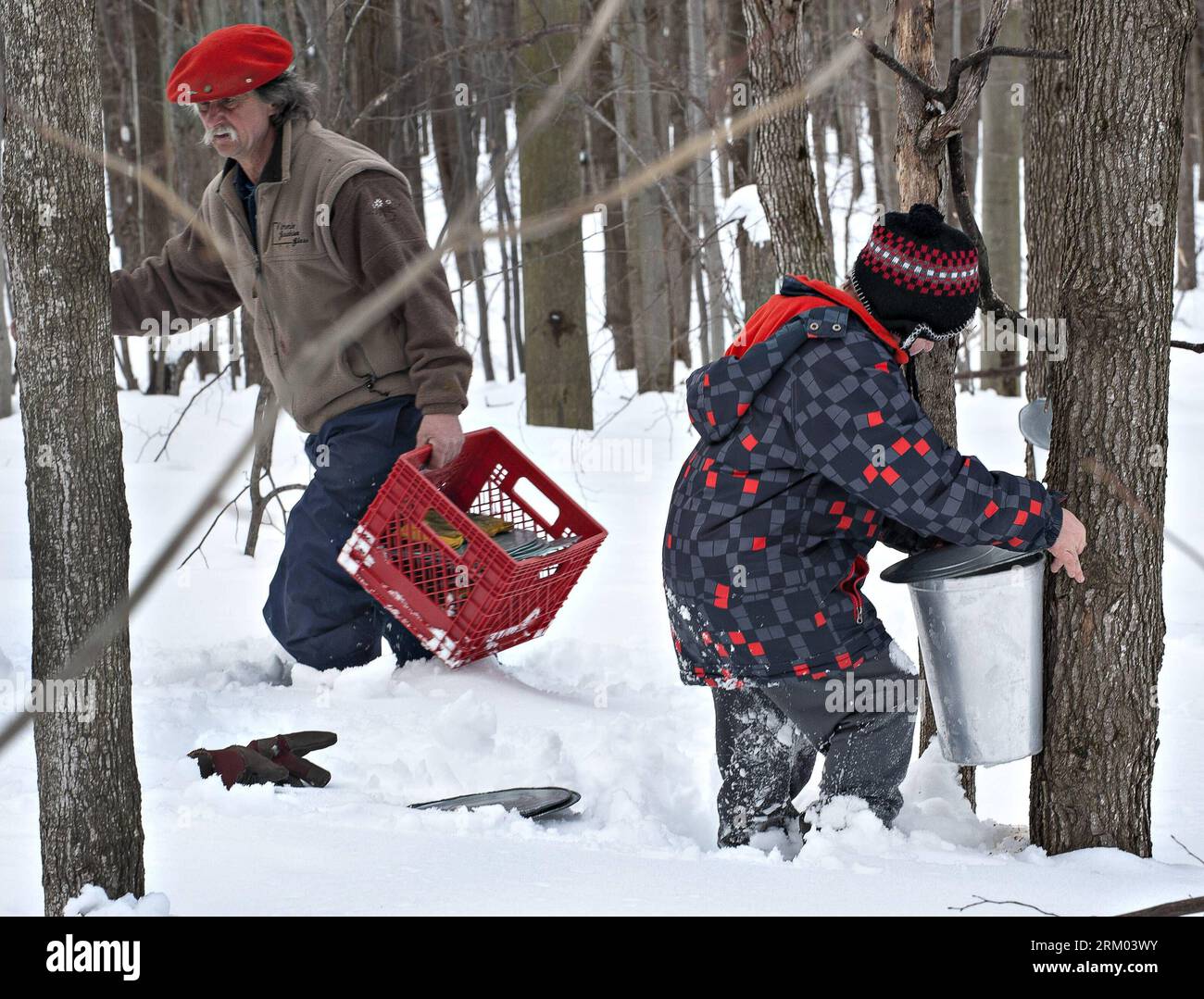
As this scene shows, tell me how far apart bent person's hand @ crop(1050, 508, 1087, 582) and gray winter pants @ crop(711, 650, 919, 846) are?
418mm

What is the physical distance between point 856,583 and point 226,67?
226 centimetres

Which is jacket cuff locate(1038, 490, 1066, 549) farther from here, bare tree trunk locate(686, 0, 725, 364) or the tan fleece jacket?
bare tree trunk locate(686, 0, 725, 364)

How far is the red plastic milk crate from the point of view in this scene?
3594 mm

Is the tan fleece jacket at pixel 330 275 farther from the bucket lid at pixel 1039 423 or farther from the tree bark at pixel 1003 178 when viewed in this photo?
the tree bark at pixel 1003 178

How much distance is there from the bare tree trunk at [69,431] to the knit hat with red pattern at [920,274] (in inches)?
57.0

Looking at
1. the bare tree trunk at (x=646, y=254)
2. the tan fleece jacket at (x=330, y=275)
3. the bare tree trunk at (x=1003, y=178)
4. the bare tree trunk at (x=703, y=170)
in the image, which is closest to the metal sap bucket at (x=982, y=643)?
the tan fleece jacket at (x=330, y=275)

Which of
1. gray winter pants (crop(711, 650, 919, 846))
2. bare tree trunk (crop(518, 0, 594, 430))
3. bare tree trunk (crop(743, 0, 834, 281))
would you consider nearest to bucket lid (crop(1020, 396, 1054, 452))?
gray winter pants (crop(711, 650, 919, 846))

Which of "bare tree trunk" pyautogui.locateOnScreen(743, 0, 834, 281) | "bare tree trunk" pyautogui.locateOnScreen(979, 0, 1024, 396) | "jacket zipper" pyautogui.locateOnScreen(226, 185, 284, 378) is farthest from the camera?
"bare tree trunk" pyautogui.locateOnScreen(979, 0, 1024, 396)

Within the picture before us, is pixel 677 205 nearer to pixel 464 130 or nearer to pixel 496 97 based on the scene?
pixel 496 97

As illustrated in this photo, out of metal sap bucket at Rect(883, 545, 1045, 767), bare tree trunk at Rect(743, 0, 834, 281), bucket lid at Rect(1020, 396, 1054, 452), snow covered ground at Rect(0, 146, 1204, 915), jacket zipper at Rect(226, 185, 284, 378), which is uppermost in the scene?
bare tree trunk at Rect(743, 0, 834, 281)

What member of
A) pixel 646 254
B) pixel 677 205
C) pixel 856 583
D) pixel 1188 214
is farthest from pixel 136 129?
pixel 1188 214

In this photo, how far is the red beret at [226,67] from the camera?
3.46m

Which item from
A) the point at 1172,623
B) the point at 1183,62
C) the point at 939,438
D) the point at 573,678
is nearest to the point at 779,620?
the point at 939,438

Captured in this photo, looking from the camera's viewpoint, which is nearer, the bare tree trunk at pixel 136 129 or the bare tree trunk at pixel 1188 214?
the bare tree trunk at pixel 136 129
